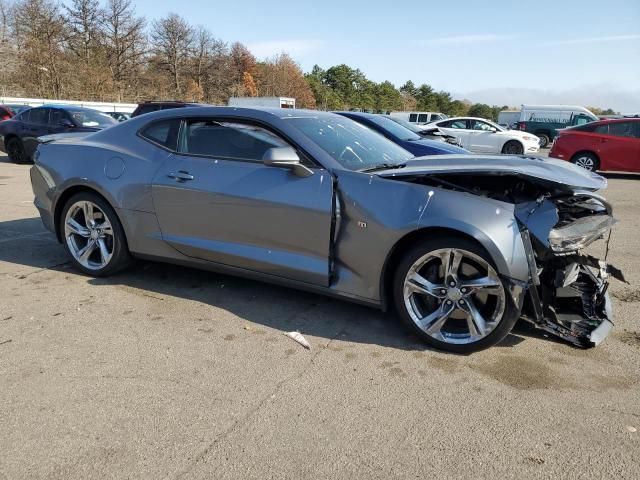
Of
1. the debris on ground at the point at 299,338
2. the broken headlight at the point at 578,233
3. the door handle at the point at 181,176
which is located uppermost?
the door handle at the point at 181,176

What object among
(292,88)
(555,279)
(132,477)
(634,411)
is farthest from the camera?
(292,88)

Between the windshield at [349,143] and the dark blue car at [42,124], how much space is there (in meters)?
10.2

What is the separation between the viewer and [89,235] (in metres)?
4.59

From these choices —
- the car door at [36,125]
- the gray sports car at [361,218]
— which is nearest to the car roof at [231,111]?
the gray sports car at [361,218]

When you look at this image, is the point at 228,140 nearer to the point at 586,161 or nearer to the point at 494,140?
the point at 586,161

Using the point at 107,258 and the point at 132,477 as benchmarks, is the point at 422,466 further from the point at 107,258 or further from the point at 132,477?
the point at 107,258

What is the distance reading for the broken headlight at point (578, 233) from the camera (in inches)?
124

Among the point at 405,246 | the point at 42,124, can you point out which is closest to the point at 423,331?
the point at 405,246

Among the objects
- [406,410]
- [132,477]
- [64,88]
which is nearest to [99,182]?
[132,477]

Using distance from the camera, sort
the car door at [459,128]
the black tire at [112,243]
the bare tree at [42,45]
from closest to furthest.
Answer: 1. the black tire at [112,243]
2. the car door at [459,128]
3. the bare tree at [42,45]

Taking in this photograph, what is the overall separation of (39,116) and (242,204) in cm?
1243

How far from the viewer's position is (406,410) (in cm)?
262

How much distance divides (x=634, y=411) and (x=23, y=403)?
3186mm

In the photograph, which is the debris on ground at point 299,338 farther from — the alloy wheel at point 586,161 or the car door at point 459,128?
the car door at point 459,128
